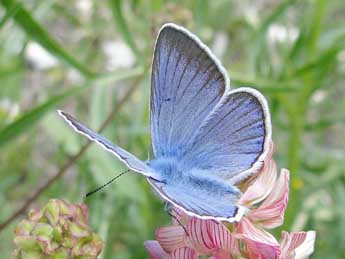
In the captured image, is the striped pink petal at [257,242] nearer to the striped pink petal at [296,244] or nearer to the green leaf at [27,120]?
the striped pink petal at [296,244]

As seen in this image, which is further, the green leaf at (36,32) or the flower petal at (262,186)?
the green leaf at (36,32)

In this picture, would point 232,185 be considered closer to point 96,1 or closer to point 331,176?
point 331,176

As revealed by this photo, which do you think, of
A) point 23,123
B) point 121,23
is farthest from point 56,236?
point 121,23

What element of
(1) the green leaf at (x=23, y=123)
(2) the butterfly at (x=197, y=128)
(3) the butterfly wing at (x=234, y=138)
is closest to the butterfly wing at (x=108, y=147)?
(2) the butterfly at (x=197, y=128)

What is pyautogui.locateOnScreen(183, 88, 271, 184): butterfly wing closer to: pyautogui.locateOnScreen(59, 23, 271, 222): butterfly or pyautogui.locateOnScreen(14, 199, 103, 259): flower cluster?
pyautogui.locateOnScreen(59, 23, 271, 222): butterfly

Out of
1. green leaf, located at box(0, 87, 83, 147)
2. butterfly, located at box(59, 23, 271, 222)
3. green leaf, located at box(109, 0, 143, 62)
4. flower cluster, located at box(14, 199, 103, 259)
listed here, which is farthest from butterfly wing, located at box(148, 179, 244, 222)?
green leaf, located at box(109, 0, 143, 62)

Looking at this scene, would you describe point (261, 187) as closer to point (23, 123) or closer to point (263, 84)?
point (23, 123)
